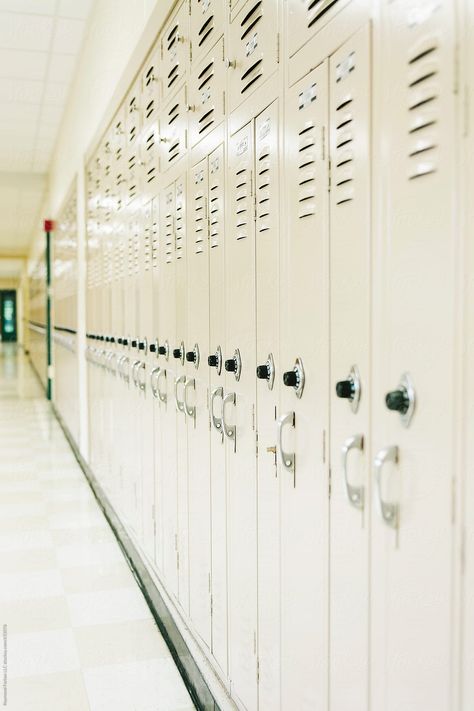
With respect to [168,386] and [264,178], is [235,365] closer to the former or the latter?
[264,178]

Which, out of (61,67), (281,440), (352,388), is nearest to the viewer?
(352,388)

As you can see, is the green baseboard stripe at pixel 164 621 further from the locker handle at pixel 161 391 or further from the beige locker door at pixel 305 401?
the locker handle at pixel 161 391

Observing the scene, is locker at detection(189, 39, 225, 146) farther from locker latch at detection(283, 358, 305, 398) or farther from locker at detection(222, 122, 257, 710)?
locker latch at detection(283, 358, 305, 398)

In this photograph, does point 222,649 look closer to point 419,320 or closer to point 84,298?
point 419,320

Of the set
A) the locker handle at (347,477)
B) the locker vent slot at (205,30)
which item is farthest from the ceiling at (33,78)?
the locker handle at (347,477)

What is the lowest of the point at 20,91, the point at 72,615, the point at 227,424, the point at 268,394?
the point at 72,615

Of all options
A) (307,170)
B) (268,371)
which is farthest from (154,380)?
(307,170)

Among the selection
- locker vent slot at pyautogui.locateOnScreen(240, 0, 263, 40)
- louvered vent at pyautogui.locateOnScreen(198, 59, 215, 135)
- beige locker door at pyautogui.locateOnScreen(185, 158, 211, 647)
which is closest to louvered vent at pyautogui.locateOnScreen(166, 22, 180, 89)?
louvered vent at pyautogui.locateOnScreen(198, 59, 215, 135)

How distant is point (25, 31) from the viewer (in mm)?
5301

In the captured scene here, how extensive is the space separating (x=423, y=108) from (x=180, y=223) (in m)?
1.69

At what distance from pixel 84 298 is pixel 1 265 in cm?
2164

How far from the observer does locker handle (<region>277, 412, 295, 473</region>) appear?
5.61 ft

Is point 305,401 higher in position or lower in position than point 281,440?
higher

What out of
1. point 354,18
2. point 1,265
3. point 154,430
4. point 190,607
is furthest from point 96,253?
point 1,265
